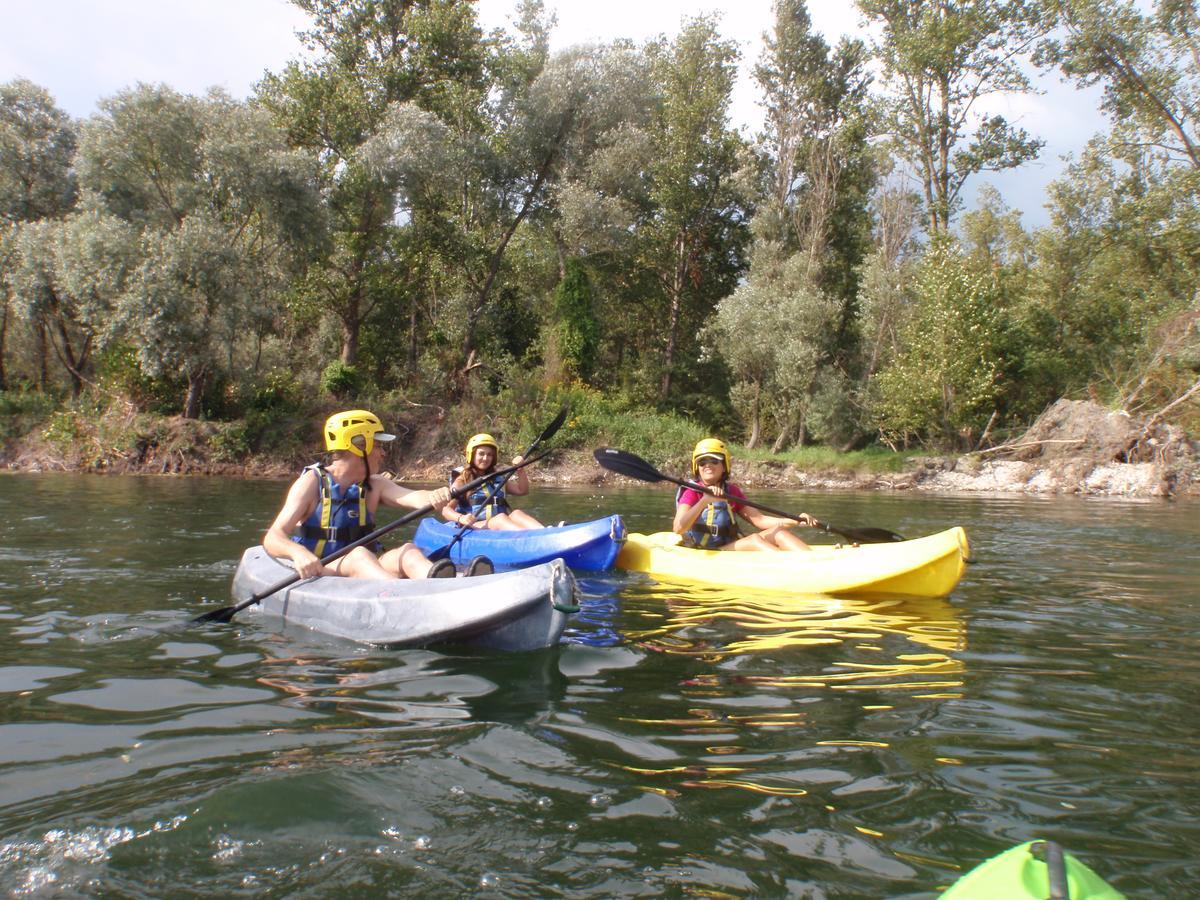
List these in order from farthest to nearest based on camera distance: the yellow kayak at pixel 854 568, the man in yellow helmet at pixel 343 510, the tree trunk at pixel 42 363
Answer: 1. the tree trunk at pixel 42 363
2. the yellow kayak at pixel 854 568
3. the man in yellow helmet at pixel 343 510

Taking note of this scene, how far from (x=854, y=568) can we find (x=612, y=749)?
3336mm

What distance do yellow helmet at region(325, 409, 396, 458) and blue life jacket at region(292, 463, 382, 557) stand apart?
20cm

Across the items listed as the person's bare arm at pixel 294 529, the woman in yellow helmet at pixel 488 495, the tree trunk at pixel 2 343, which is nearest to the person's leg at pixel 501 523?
the woman in yellow helmet at pixel 488 495

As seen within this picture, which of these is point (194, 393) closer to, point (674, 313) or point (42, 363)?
point (42, 363)

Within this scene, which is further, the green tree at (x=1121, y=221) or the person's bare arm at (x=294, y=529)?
the green tree at (x=1121, y=221)

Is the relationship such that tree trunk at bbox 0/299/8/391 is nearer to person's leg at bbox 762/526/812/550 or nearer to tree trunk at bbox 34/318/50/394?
tree trunk at bbox 34/318/50/394

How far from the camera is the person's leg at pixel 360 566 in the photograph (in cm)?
504

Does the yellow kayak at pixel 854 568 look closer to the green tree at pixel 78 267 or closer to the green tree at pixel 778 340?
the green tree at pixel 78 267

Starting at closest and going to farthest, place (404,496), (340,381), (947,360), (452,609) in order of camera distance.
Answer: (452,609) → (404,496) → (947,360) → (340,381)

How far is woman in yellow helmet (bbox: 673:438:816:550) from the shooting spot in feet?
22.6

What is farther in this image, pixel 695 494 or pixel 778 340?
pixel 778 340

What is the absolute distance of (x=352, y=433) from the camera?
17.2 feet

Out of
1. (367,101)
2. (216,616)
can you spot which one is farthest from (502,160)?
(216,616)

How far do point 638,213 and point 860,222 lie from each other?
6135mm
